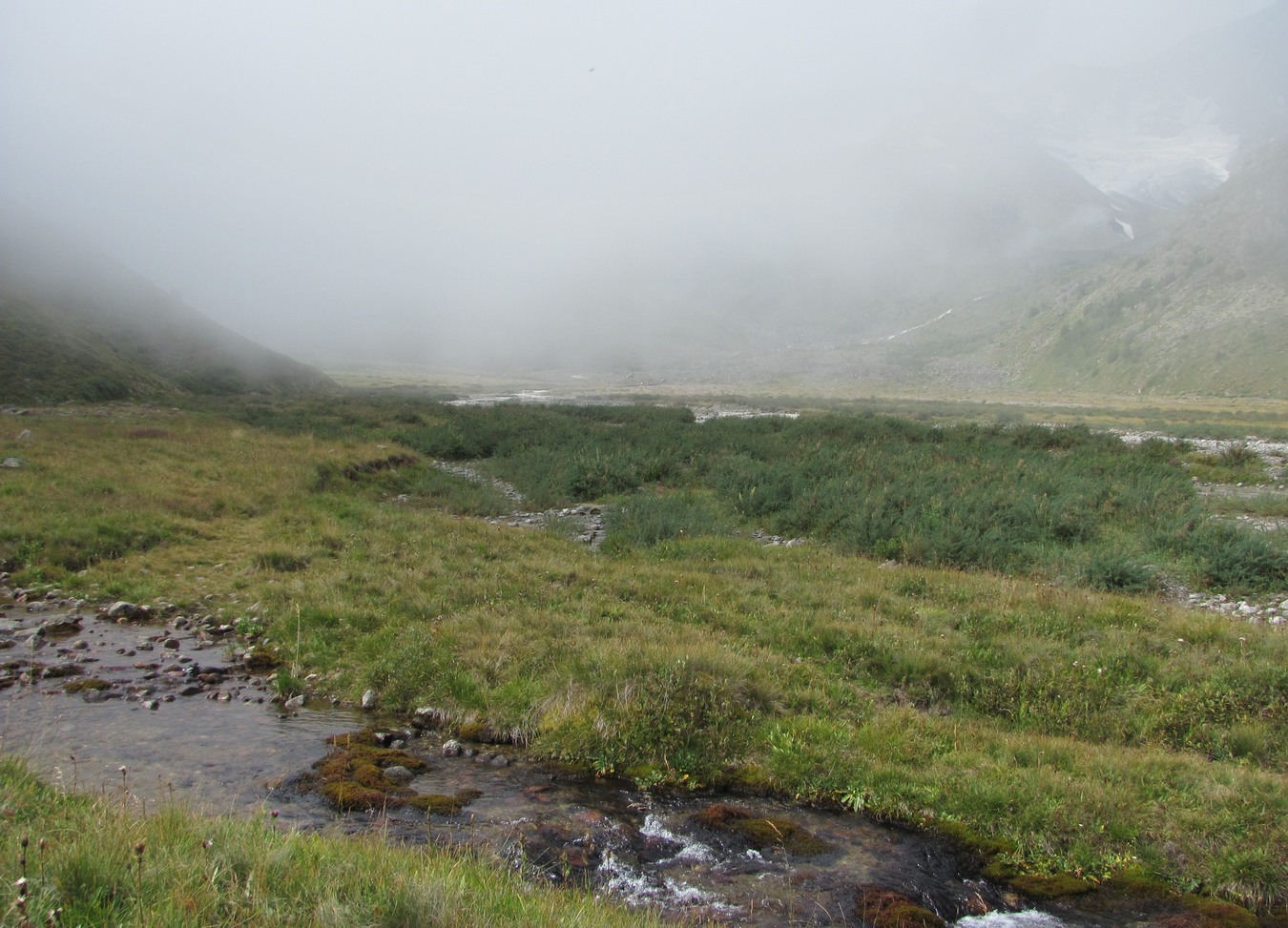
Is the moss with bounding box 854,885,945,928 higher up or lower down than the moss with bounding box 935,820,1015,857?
higher up

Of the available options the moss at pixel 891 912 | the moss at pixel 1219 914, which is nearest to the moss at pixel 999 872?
the moss at pixel 891 912

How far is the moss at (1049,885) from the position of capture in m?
6.20

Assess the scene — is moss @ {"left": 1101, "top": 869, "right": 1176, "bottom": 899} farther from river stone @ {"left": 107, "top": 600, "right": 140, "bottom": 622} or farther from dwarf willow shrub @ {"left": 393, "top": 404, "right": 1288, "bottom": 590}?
river stone @ {"left": 107, "top": 600, "right": 140, "bottom": 622}

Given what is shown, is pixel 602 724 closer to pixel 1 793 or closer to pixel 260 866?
pixel 260 866

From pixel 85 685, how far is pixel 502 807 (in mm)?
6015

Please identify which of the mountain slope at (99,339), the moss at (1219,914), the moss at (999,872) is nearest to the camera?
the moss at (1219,914)

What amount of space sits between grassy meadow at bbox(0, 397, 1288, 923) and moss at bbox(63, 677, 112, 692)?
2.12 m

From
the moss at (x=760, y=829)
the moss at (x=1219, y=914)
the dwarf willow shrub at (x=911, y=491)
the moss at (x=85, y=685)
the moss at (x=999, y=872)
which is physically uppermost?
the dwarf willow shrub at (x=911, y=491)

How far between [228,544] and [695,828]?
1362 cm

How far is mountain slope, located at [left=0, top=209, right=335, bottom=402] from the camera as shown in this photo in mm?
45438

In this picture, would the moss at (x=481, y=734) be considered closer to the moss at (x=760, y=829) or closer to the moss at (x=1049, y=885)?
the moss at (x=760, y=829)

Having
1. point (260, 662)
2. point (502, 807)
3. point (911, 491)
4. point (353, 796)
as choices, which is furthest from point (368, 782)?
point (911, 491)

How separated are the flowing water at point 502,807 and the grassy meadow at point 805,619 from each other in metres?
0.54

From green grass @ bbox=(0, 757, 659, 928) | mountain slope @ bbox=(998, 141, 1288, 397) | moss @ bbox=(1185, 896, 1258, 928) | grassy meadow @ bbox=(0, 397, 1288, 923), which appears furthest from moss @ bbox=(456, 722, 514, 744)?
mountain slope @ bbox=(998, 141, 1288, 397)
